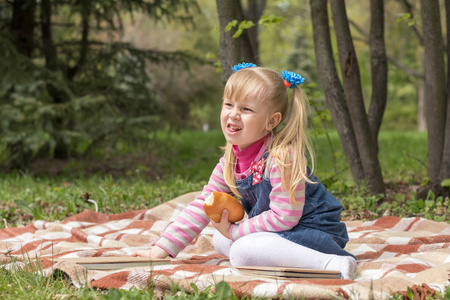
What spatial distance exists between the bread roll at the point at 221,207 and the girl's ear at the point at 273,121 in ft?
1.20

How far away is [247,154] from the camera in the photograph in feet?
7.93

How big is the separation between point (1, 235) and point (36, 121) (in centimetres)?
257

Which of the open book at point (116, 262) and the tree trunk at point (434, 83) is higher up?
the tree trunk at point (434, 83)

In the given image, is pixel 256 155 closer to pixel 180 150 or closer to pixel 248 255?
pixel 248 255

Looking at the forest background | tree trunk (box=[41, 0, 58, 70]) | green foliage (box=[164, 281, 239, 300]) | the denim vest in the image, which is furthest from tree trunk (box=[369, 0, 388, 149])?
tree trunk (box=[41, 0, 58, 70])

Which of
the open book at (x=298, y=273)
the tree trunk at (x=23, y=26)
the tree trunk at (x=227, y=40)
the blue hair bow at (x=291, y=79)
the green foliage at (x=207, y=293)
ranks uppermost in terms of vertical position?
the tree trunk at (x=23, y=26)

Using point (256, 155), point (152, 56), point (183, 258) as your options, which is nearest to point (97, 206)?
point (183, 258)

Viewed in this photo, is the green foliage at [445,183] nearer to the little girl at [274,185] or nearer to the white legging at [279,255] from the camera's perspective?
the little girl at [274,185]

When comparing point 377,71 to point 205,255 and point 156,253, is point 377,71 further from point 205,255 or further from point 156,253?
point 156,253

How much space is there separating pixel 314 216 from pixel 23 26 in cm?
558

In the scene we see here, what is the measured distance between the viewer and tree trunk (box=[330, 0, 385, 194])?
12.9 feet

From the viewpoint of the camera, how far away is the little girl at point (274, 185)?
2.23 m

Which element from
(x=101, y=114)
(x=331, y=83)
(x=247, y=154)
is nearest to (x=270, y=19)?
(x=331, y=83)

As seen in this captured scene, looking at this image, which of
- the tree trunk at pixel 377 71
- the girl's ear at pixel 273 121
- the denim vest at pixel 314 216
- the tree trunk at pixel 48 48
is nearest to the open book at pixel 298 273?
the denim vest at pixel 314 216
